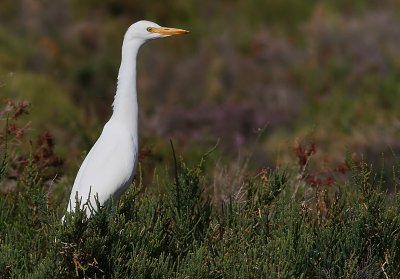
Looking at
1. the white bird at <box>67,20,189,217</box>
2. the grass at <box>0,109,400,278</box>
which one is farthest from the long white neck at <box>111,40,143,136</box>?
the grass at <box>0,109,400,278</box>

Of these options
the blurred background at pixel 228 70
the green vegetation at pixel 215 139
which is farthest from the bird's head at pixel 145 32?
the blurred background at pixel 228 70

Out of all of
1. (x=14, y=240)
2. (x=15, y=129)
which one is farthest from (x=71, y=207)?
(x=15, y=129)

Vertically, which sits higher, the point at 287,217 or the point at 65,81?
the point at 287,217

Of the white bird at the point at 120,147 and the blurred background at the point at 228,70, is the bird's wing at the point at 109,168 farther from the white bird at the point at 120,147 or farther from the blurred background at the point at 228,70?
the blurred background at the point at 228,70

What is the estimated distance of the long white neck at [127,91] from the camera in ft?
19.4

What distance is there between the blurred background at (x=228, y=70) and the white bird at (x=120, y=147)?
17.2 ft

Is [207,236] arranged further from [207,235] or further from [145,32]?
[145,32]

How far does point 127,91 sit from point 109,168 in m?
0.56

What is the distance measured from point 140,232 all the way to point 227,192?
163 cm

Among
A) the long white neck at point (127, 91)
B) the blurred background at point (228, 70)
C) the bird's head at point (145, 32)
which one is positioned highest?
the bird's head at point (145, 32)

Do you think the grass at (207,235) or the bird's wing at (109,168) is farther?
the bird's wing at (109,168)

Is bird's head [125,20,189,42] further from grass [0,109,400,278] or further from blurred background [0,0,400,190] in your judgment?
blurred background [0,0,400,190]

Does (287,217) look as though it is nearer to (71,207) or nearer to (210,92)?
(71,207)

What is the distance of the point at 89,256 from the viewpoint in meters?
5.19
